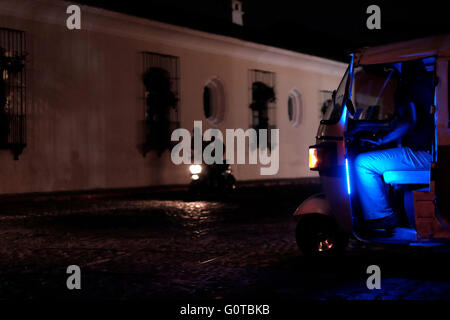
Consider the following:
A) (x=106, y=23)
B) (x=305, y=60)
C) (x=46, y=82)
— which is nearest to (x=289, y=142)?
(x=305, y=60)

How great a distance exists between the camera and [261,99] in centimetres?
3022

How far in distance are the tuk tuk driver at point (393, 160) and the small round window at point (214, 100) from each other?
71.5 feet

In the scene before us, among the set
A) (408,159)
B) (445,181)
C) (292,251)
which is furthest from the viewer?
(292,251)

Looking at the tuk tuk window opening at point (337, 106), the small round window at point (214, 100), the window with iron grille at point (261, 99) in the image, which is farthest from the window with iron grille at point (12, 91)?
the tuk tuk window opening at point (337, 106)

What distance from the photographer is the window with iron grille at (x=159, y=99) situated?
24641 millimetres

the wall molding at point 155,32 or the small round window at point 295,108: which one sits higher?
the wall molding at point 155,32

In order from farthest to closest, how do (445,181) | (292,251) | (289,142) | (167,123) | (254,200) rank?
(289,142) < (167,123) < (254,200) < (292,251) < (445,181)

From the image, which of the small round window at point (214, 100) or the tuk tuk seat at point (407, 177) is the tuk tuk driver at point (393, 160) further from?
the small round window at point (214, 100)

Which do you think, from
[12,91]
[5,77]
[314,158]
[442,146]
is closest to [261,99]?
[12,91]

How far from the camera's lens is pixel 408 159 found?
21.3 ft

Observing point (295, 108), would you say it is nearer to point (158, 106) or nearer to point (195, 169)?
point (158, 106)

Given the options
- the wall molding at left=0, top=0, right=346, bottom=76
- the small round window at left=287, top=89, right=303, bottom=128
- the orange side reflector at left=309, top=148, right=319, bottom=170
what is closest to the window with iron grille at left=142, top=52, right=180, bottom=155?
the wall molding at left=0, top=0, right=346, bottom=76
